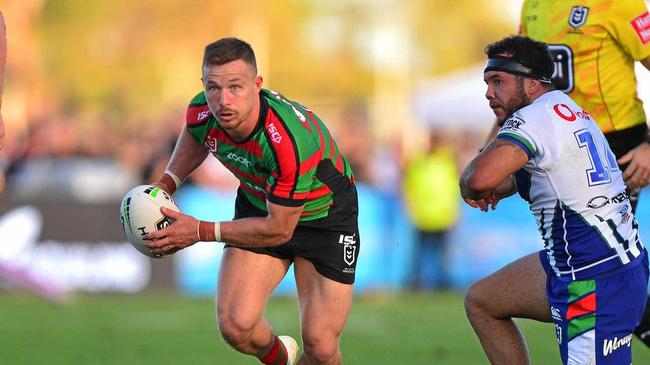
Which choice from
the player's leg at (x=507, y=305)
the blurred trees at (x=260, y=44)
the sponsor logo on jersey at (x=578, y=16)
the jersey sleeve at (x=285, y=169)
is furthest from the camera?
the blurred trees at (x=260, y=44)

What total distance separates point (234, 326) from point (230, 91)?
1563mm

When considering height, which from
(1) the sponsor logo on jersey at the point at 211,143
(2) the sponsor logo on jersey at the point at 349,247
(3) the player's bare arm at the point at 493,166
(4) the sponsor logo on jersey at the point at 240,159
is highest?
(3) the player's bare arm at the point at 493,166

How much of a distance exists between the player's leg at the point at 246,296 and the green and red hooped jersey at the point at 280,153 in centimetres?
37

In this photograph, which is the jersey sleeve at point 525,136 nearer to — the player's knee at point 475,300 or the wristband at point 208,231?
the player's knee at point 475,300

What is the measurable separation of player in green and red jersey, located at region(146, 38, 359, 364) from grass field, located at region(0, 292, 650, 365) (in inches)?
87.2

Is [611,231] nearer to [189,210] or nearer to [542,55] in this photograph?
[542,55]

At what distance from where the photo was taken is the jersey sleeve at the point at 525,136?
6.06 metres

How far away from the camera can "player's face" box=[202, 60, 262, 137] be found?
6.87 m

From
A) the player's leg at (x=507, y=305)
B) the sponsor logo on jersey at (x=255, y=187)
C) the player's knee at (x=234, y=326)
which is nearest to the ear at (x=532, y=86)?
the player's leg at (x=507, y=305)

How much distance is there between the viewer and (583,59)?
7.50 metres

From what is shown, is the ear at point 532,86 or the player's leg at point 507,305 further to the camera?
the player's leg at point 507,305

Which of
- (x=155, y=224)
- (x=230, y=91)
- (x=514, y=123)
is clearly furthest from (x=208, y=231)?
(x=514, y=123)

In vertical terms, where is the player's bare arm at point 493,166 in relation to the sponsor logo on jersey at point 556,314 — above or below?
above

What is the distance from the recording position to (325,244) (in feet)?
25.6
